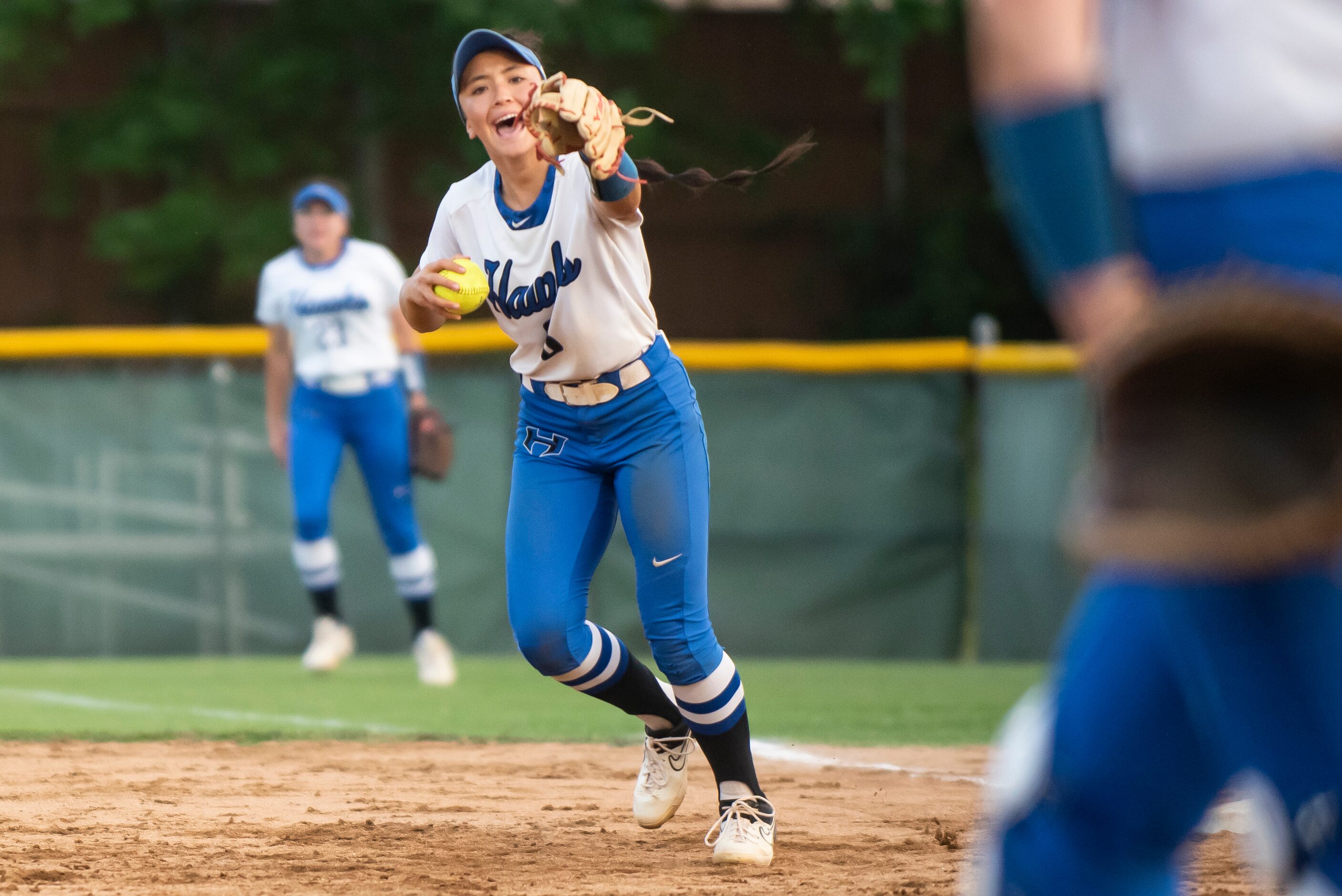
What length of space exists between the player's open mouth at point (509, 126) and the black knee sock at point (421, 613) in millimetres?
4713

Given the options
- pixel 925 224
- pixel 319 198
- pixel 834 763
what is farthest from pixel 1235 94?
pixel 925 224

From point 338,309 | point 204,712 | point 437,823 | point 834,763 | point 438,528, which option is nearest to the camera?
point 437,823

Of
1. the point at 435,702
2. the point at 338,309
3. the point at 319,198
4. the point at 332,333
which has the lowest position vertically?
the point at 435,702

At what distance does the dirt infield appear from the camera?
12.7ft

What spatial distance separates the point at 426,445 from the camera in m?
8.63

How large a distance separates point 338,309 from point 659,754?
437 cm

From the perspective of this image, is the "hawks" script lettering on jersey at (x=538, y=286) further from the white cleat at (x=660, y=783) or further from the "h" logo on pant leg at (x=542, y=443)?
the white cleat at (x=660, y=783)

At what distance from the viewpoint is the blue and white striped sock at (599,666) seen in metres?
4.33

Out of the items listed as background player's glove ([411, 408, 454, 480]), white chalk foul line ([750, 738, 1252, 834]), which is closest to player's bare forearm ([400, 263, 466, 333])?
white chalk foul line ([750, 738, 1252, 834])

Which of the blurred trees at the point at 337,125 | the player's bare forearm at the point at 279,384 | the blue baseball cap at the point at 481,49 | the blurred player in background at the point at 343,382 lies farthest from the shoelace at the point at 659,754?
the blurred trees at the point at 337,125

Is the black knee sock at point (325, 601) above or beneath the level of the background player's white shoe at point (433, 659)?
above

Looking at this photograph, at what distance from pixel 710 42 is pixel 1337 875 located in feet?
76.3

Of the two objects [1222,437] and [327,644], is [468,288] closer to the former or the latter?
[1222,437]

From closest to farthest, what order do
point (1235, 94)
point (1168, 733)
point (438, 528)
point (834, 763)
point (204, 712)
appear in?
point (1235, 94), point (1168, 733), point (834, 763), point (204, 712), point (438, 528)
